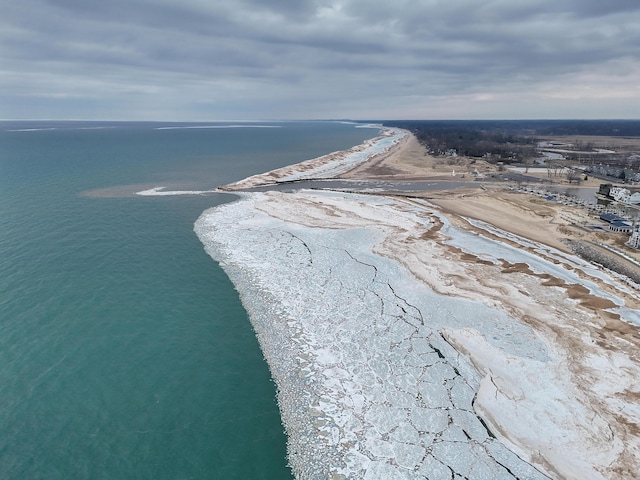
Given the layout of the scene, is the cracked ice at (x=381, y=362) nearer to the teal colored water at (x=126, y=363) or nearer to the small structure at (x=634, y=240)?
the teal colored water at (x=126, y=363)

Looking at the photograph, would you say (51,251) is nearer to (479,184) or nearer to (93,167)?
(93,167)

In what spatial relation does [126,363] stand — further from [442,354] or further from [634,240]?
[634,240]

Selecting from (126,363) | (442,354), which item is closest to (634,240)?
(442,354)

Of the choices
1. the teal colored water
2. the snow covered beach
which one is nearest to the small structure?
the snow covered beach

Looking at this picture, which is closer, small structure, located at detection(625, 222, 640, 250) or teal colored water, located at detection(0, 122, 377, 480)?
teal colored water, located at detection(0, 122, 377, 480)

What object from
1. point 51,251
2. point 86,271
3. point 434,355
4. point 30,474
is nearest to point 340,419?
point 434,355

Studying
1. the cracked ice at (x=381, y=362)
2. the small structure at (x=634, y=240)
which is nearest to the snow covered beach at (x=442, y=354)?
the cracked ice at (x=381, y=362)

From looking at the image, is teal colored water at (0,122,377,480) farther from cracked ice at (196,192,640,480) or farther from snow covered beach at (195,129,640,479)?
snow covered beach at (195,129,640,479)

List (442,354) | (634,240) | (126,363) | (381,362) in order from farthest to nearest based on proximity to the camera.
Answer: (634,240) → (442,354) → (381,362) → (126,363)

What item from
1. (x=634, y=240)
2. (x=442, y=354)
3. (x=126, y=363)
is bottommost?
(x=442, y=354)
